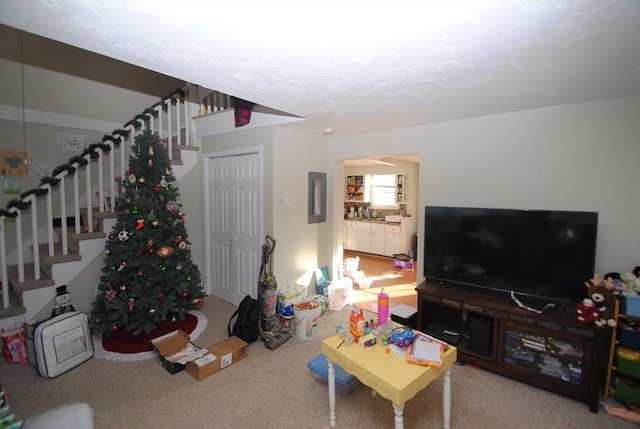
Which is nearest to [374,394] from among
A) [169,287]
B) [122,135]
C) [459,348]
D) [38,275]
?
[459,348]

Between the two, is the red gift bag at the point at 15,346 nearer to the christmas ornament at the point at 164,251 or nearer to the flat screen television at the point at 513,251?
the christmas ornament at the point at 164,251

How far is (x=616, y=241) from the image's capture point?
2.44 m

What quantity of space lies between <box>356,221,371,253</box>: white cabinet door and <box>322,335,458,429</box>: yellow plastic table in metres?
4.88

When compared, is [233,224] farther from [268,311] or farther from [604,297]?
[604,297]

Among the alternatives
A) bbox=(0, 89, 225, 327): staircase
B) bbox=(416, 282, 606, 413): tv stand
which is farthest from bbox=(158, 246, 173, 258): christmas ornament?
bbox=(416, 282, 606, 413): tv stand

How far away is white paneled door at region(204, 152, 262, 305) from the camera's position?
3.69 m

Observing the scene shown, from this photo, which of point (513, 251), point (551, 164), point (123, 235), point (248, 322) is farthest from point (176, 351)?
point (551, 164)

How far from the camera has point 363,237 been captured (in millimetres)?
6965

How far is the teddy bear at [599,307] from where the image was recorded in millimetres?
2084

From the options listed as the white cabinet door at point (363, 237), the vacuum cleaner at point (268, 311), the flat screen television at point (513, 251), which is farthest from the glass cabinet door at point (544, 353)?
the white cabinet door at point (363, 237)

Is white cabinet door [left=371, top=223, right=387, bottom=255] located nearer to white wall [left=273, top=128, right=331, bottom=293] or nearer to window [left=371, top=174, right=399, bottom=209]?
window [left=371, top=174, right=399, bottom=209]

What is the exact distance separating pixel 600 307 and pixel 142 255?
3861mm

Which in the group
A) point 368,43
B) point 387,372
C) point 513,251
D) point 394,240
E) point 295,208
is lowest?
point 387,372

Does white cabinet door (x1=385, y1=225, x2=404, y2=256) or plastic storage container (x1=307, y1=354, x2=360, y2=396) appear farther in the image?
white cabinet door (x1=385, y1=225, x2=404, y2=256)
